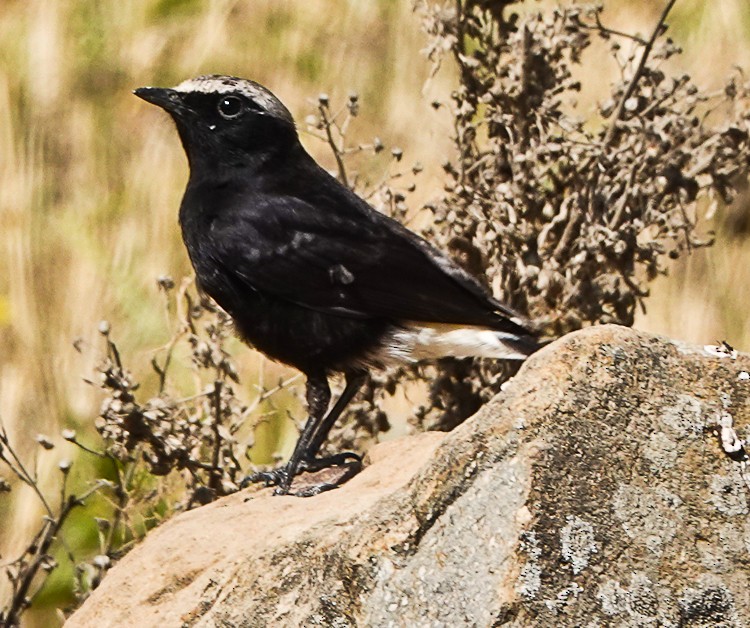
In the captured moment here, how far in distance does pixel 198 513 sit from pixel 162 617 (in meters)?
0.89

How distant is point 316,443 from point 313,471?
0.77ft

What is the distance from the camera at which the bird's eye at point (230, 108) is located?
5359 millimetres

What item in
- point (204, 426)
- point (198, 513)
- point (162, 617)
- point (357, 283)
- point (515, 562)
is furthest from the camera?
point (204, 426)

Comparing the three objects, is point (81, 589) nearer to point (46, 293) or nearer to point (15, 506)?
point (15, 506)

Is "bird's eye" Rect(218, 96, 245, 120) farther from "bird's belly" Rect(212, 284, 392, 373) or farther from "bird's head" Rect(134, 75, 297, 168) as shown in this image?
"bird's belly" Rect(212, 284, 392, 373)

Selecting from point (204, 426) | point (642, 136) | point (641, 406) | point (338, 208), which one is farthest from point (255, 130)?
point (641, 406)

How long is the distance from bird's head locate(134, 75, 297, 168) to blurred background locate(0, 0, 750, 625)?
1115 millimetres

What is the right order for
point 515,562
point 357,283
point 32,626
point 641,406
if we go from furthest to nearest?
point 32,626 → point 357,283 → point 641,406 → point 515,562

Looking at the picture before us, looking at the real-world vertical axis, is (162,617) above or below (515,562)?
below

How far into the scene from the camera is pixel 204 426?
550 cm

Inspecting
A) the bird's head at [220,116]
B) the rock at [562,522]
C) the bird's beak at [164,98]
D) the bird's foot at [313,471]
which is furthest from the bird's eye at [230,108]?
the rock at [562,522]

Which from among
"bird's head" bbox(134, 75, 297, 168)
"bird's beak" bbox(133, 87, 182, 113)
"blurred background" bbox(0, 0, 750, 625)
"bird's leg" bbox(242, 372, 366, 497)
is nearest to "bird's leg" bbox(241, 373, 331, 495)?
"bird's leg" bbox(242, 372, 366, 497)

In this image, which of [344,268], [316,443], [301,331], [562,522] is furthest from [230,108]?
[562,522]

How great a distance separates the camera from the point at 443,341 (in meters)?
5.12
